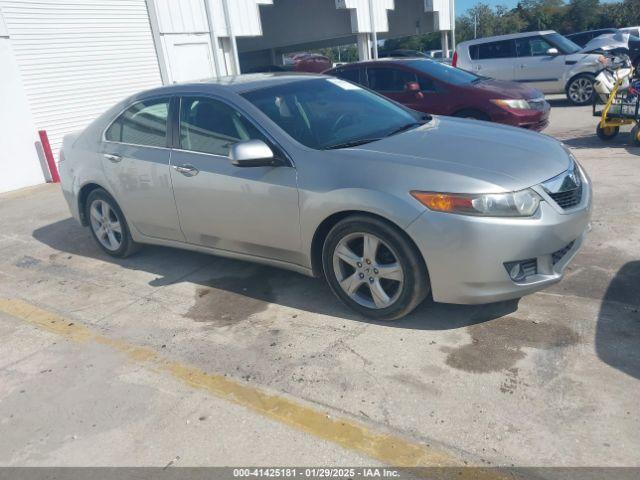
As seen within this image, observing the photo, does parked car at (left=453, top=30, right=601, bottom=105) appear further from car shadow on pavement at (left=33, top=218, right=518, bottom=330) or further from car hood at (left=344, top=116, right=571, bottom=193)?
car shadow on pavement at (left=33, top=218, right=518, bottom=330)

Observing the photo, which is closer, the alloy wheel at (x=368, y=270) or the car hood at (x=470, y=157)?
the car hood at (x=470, y=157)

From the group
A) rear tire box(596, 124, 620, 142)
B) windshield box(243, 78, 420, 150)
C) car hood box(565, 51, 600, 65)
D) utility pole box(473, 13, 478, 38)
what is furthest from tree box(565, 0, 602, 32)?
windshield box(243, 78, 420, 150)

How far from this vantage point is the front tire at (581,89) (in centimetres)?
1265

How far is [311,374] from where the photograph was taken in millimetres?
3336

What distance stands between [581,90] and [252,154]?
11279mm

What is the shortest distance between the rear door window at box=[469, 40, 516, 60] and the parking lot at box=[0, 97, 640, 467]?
992 centimetres

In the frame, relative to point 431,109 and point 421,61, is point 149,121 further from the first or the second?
point 421,61

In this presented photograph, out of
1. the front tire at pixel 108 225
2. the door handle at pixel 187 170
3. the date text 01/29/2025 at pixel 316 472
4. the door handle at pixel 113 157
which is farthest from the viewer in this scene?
the front tire at pixel 108 225

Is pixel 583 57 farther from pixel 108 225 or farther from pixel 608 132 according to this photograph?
pixel 108 225

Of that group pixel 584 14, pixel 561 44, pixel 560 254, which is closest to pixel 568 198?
pixel 560 254

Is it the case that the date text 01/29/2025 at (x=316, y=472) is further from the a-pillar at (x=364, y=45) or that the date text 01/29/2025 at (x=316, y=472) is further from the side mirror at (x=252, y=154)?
the a-pillar at (x=364, y=45)

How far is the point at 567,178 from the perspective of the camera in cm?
364

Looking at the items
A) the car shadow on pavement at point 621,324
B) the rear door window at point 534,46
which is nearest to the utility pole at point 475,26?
the rear door window at point 534,46

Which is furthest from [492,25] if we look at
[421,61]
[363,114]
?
[363,114]
